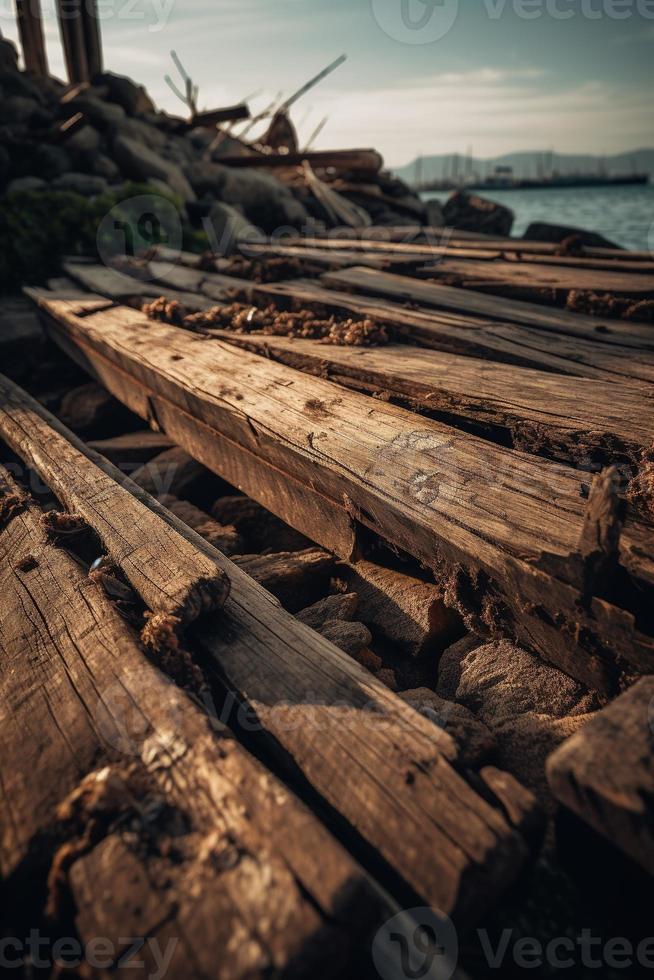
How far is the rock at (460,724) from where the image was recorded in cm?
149

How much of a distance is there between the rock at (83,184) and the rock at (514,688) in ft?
31.0

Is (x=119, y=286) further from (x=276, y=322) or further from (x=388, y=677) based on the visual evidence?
(x=388, y=677)

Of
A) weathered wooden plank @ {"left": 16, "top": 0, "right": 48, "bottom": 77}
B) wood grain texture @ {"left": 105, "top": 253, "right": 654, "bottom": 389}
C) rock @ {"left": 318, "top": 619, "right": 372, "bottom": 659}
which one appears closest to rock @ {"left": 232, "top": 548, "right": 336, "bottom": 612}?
rock @ {"left": 318, "top": 619, "right": 372, "bottom": 659}

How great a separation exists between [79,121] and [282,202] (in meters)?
3.99

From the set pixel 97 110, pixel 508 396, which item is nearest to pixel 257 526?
pixel 508 396

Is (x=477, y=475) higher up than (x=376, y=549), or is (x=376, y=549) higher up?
(x=477, y=475)

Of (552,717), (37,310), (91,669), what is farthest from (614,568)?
(37,310)

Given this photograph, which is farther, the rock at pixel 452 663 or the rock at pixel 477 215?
the rock at pixel 477 215

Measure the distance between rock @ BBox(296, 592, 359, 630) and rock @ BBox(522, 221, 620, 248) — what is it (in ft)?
26.3

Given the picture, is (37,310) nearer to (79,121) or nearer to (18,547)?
(18,547)

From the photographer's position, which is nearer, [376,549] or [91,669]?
[91,669]

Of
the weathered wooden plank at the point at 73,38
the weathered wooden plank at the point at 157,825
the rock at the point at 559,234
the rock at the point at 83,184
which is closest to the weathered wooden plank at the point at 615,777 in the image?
the weathered wooden plank at the point at 157,825

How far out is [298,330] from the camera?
362 centimetres

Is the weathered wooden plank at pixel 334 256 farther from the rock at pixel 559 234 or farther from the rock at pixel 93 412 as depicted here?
the rock at pixel 559 234
